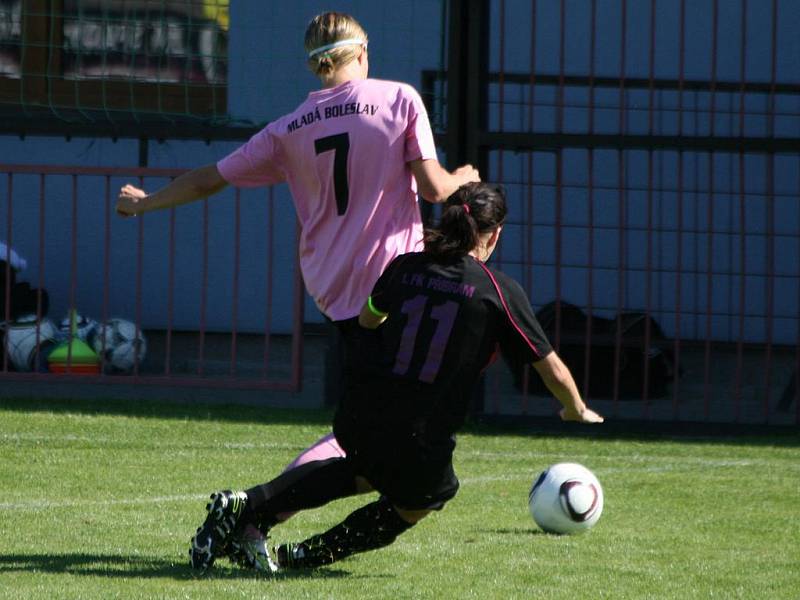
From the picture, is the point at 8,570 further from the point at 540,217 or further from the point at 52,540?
the point at 540,217

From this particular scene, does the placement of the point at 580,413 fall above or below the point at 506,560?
above

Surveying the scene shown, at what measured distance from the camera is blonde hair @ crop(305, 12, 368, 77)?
4.94m

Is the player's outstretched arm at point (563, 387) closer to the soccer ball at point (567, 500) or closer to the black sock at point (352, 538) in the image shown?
the black sock at point (352, 538)

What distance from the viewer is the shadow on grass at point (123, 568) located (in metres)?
4.80

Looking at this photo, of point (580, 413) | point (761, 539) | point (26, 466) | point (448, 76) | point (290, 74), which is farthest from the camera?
point (290, 74)

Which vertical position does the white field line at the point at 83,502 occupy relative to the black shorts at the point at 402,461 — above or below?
below

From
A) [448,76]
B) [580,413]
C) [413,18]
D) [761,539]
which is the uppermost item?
[413,18]

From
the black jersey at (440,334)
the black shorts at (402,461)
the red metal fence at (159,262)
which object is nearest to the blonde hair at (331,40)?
the black jersey at (440,334)

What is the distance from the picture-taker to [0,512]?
19.6 feet

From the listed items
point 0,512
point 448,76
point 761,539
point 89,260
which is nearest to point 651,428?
point 448,76

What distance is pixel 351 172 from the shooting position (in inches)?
195

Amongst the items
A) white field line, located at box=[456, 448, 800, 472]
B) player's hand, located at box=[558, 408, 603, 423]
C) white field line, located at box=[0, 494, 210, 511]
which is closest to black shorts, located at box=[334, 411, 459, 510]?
player's hand, located at box=[558, 408, 603, 423]

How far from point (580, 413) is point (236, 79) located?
7.73m

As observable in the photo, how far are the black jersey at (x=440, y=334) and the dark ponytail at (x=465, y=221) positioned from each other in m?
0.05
